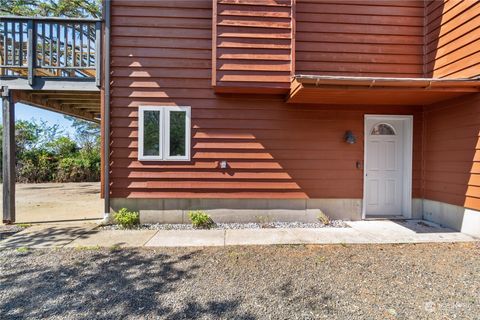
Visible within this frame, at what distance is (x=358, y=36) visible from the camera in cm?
521

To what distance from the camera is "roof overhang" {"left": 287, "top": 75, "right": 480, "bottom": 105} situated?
385 centimetres

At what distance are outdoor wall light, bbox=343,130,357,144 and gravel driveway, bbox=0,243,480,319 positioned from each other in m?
2.10

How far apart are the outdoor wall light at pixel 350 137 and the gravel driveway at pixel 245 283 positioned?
2.10 meters

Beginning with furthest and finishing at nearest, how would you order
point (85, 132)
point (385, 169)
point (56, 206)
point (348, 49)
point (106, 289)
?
point (85, 132)
point (56, 206)
point (385, 169)
point (348, 49)
point (106, 289)

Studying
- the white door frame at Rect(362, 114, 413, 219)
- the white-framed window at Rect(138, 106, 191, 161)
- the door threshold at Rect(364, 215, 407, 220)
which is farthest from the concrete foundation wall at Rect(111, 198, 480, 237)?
the white-framed window at Rect(138, 106, 191, 161)

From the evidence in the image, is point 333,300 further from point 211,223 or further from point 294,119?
point 294,119

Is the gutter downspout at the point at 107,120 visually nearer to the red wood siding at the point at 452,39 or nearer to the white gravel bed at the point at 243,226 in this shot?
the white gravel bed at the point at 243,226

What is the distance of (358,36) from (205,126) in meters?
3.57

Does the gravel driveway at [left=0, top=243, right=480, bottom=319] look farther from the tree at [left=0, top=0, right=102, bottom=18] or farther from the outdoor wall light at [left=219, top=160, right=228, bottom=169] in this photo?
the tree at [left=0, top=0, right=102, bottom=18]

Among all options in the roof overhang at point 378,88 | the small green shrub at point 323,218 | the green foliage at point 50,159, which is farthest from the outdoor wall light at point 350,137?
the green foliage at point 50,159

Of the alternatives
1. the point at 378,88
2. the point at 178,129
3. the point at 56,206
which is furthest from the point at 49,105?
the point at 378,88

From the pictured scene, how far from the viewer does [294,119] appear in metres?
5.13

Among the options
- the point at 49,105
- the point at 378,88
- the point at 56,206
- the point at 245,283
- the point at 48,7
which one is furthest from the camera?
the point at 48,7

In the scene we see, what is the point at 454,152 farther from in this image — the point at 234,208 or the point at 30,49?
the point at 30,49
